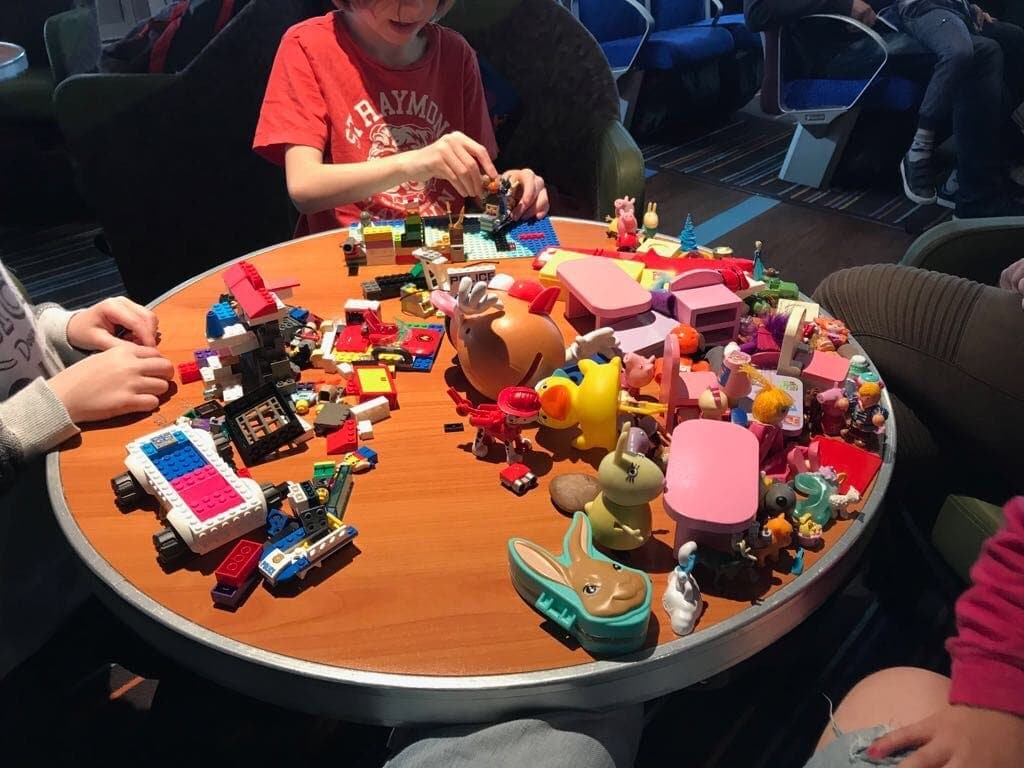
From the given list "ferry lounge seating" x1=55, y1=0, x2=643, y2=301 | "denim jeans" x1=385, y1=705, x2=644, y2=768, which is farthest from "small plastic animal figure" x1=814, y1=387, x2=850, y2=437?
"ferry lounge seating" x1=55, y1=0, x2=643, y2=301

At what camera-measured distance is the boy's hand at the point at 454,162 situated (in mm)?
1013

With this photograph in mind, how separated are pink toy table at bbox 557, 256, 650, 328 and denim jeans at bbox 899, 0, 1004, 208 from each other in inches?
100

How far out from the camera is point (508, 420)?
0.68 meters

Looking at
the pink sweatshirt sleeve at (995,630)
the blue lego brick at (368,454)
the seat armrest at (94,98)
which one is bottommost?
the pink sweatshirt sleeve at (995,630)

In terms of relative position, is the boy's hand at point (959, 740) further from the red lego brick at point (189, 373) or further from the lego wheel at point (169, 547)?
the red lego brick at point (189, 373)

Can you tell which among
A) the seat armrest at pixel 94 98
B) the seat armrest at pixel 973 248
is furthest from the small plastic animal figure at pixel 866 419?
the seat armrest at pixel 94 98

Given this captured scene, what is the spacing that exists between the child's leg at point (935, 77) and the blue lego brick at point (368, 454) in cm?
288

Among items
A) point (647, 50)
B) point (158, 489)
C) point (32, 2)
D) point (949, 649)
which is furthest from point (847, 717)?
point (32, 2)

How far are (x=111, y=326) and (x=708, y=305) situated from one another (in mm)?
675

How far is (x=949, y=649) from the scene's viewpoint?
61cm

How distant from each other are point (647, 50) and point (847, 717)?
3.17 m

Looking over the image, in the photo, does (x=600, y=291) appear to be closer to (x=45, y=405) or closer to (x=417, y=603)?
(x=417, y=603)

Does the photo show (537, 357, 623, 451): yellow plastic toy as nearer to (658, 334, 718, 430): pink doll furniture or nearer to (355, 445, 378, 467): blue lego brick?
(658, 334, 718, 430): pink doll furniture

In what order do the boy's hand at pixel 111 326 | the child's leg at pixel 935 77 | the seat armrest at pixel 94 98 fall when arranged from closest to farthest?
the boy's hand at pixel 111 326, the seat armrest at pixel 94 98, the child's leg at pixel 935 77
